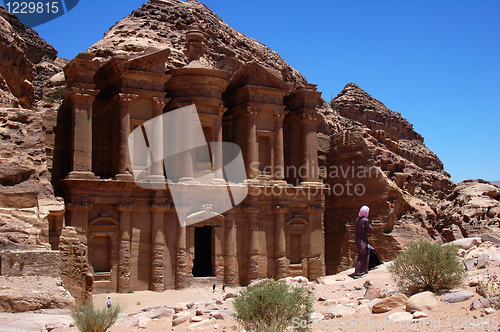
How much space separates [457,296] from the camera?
12617mm

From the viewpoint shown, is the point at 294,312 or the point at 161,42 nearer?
the point at 294,312

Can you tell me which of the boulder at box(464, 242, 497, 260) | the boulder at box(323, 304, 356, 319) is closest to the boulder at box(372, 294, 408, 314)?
the boulder at box(323, 304, 356, 319)

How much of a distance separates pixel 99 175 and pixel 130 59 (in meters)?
5.82

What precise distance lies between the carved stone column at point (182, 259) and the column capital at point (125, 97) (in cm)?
539

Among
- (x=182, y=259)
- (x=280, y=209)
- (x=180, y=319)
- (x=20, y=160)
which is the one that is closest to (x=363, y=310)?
(x=180, y=319)

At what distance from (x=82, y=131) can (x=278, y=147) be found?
34.2ft

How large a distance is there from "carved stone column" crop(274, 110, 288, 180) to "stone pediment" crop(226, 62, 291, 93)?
5.10 feet

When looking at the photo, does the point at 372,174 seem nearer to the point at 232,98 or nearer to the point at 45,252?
the point at 232,98

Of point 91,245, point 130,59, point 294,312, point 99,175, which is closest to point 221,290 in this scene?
point 91,245

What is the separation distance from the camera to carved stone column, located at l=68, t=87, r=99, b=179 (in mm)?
22922

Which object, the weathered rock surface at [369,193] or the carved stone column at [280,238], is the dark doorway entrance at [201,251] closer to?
the carved stone column at [280,238]

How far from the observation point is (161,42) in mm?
29141

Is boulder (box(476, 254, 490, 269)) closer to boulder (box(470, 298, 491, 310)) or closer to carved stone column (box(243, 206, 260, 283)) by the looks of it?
boulder (box(470, 298, 491, 310))

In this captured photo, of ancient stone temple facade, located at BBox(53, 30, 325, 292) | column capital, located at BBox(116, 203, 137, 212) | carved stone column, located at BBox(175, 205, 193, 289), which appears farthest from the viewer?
carved stone column, located at BBox(175, 205, 193, 289)
